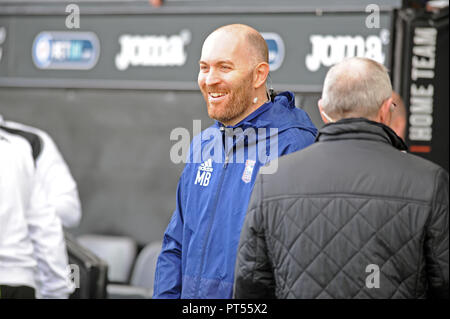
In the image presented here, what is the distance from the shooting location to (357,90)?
212 centimetres

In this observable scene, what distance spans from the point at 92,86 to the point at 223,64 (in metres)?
3.84

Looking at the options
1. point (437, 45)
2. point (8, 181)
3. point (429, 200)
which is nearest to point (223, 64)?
point (429, 200)

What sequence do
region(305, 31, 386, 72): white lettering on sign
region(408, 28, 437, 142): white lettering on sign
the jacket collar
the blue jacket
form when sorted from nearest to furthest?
the jacket collar < the blue jacket < region(408, 28, 437, 142): white lettering on sign < region(305, 31, 386, 72): white lettering on sign

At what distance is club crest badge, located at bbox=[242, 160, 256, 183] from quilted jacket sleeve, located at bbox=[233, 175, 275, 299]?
0.28 m

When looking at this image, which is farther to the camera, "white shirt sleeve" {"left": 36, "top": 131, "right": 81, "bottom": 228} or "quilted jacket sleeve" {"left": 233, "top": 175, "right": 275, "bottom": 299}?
"white shirt sleeve" {"left": 36, "top": 131, "right": 81, "bottom": 228}

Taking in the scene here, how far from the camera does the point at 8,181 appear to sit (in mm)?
3270

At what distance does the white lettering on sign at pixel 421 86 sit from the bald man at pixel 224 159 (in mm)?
2368

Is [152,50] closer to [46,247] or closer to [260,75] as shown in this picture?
[46,247]

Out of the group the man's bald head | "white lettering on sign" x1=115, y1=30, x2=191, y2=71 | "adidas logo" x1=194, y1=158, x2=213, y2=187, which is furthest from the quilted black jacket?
"white lettering on sign" x1=115, y1=30, x2=191, y2=71

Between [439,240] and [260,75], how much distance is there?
878mm

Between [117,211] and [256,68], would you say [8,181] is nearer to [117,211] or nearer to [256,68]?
[256,68]

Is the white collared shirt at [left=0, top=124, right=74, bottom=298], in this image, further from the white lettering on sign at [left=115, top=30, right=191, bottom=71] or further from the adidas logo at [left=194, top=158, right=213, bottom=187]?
the white lettering on sign at [left=115, top=30, right=191, bottom=71]

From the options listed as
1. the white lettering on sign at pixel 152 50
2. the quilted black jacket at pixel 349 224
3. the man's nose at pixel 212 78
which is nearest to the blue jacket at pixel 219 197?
the man's nose at pixel 212 78

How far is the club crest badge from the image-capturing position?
2.44 metres
